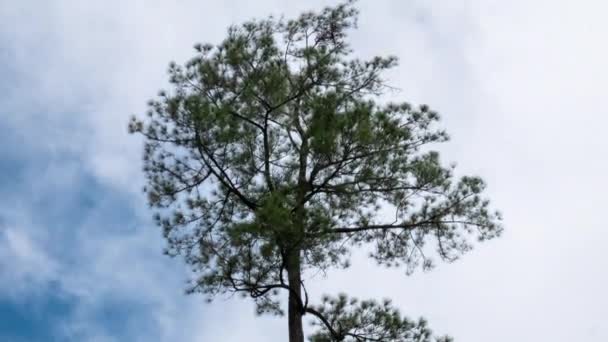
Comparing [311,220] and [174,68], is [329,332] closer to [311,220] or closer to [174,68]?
[311,220]

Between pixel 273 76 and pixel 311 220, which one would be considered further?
pixel 273 76

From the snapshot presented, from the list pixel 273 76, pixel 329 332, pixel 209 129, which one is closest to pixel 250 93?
pixel 273 76

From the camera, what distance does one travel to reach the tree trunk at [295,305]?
5.50 metres

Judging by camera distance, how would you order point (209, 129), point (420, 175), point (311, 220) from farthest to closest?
point (420, 175)
point (209, 129)
point (311, 220)

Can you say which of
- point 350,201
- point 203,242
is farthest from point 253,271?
point 350,201

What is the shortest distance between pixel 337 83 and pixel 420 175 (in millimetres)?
1090

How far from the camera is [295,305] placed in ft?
18.3

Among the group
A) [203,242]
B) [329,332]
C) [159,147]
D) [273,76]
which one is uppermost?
[273,76]

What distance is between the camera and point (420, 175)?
583cm

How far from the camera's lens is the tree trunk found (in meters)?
5.50

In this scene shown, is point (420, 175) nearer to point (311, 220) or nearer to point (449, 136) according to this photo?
point (449, 136)

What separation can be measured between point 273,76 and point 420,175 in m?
1.44

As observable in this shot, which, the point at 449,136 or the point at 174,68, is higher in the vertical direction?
the point at 174,68

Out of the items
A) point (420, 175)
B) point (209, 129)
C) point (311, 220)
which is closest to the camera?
point (311, 220)
